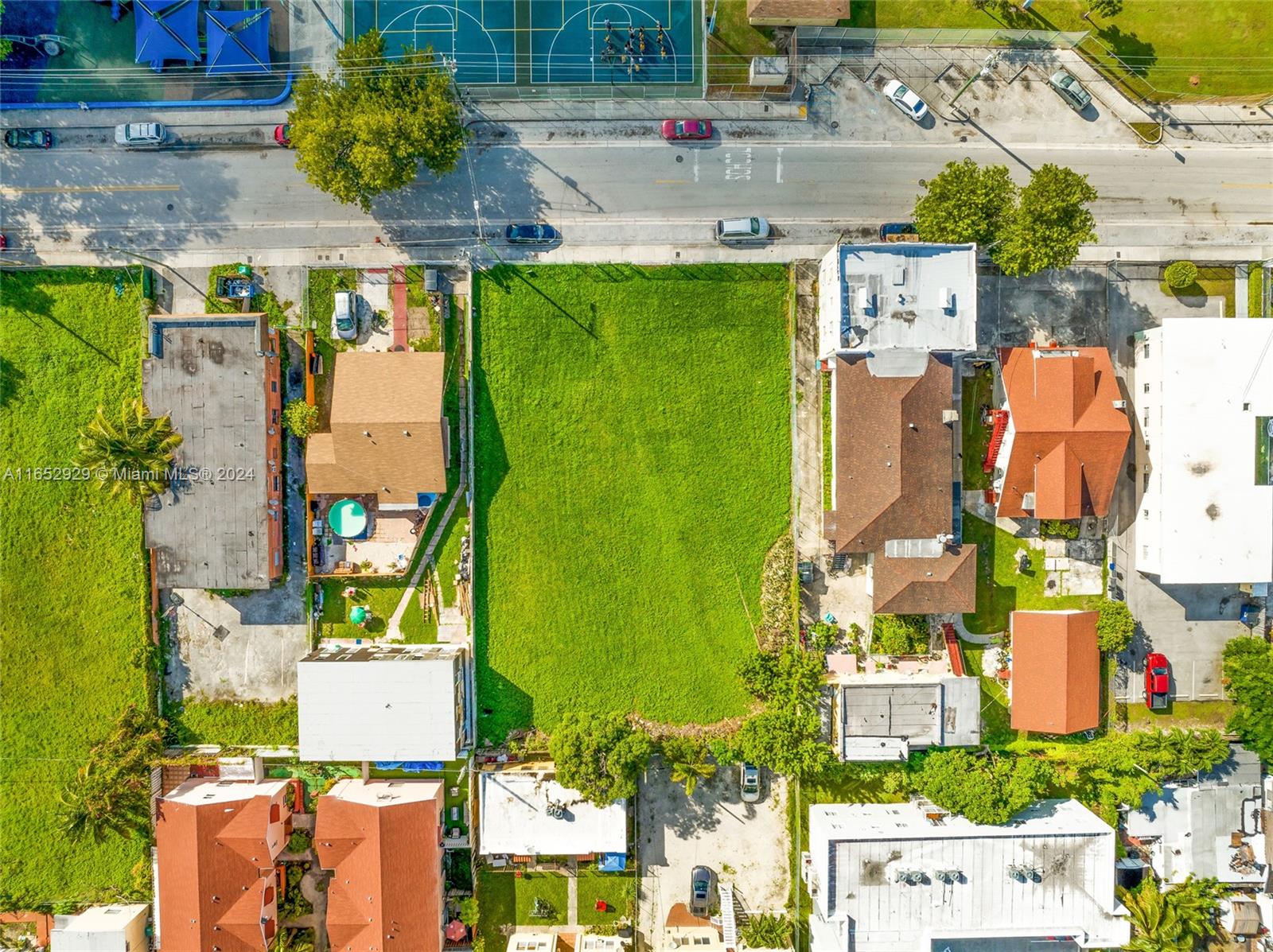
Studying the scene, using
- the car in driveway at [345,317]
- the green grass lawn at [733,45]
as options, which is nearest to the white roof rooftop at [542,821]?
the car in driveway at [345,317]

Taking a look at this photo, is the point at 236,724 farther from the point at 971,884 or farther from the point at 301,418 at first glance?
the point at 971,884

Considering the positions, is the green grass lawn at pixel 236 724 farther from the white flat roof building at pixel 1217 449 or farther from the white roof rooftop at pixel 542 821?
the white flat roof building at pixel 1217 449

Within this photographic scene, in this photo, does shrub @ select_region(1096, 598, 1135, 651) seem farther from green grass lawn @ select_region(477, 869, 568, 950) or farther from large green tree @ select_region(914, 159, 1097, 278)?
green grass lawn @ select_region(477, 869, 568, 950)

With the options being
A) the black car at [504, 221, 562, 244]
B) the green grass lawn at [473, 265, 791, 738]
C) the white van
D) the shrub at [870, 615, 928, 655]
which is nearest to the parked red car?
the shrub at [870, 615, 928, 655]

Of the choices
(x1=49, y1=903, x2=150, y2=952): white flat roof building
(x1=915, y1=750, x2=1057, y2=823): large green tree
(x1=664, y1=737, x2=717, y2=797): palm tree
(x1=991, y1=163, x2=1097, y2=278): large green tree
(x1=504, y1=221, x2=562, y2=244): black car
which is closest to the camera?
(x1=991, y1=163, x2=1097, y2=278): large green tree

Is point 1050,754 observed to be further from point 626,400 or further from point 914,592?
point 626,400

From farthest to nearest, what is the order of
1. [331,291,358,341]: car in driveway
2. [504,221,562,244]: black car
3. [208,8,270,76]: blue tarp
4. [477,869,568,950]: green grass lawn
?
[477,869,568,950]: green grass lawn
[504,221,562,244]: black car
[331,291,358,341]: car in driveway
[208,8,270,76]: blue tarp

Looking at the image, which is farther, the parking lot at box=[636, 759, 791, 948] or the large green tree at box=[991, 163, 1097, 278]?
the parking lot at box=[636, 759, 791, 948]

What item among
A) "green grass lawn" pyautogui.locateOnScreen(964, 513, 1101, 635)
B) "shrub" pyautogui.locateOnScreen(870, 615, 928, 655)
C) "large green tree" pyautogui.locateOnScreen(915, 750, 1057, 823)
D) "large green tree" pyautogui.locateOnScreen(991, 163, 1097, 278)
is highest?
"large green tree" pyautogui.locateOnScreen(991, 163, 1097, 278)

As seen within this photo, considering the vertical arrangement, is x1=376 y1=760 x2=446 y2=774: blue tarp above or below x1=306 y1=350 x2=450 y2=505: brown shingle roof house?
below
